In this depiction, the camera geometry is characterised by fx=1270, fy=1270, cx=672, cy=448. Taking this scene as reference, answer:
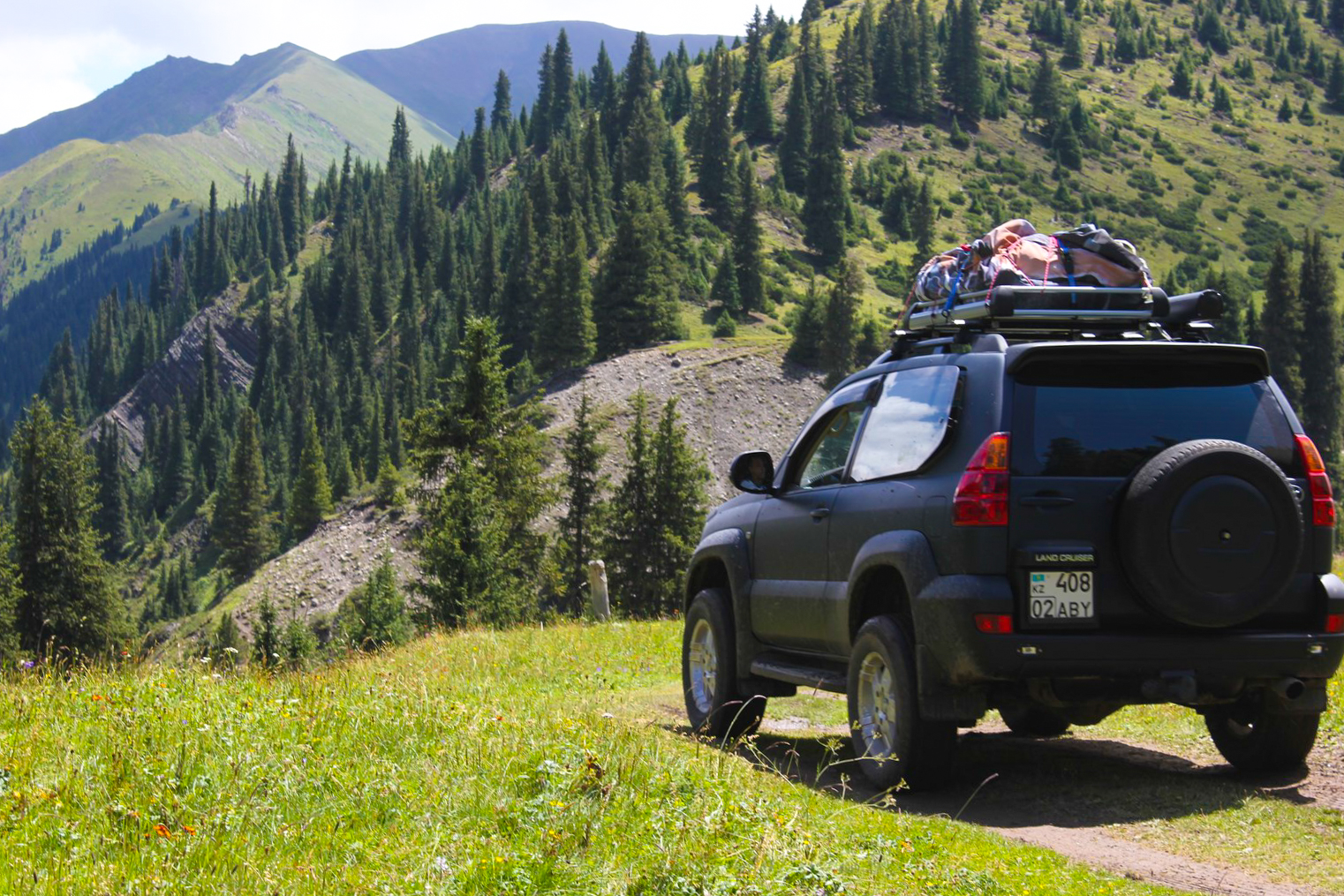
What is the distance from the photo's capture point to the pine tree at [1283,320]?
9006cm

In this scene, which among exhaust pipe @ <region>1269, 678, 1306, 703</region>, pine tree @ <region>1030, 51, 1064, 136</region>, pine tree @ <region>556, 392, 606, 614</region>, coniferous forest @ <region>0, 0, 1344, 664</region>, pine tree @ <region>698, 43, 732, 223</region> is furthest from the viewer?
pine tree @ <region>1030, 51, 1064, 136</region>

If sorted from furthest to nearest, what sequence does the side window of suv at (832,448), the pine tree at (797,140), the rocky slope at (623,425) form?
the pine tree at (797,140), the rocky slope at (623,425), the side window of suv at (832,448)

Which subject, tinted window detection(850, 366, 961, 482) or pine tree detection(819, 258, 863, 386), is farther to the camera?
pine tree detection(819, 258, 863, 386)

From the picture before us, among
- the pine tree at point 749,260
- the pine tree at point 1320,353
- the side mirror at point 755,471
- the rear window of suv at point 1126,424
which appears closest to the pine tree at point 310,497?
the pine tree at point 749,260

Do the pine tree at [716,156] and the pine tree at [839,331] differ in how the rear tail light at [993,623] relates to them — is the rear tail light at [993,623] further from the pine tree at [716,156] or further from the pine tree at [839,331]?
the pine tree at [716,156]

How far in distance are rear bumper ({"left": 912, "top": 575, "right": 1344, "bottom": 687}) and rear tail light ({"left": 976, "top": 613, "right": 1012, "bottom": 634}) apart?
25mm

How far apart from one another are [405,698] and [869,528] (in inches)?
117

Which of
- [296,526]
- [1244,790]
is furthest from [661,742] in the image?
[296,526]

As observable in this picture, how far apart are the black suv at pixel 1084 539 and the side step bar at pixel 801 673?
28cm

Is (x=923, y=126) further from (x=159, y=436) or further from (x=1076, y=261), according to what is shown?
(x=1076, y=261)

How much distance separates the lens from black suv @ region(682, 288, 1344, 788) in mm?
6352

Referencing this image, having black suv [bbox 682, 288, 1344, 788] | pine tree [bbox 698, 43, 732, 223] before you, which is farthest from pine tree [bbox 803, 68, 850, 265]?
black suv [bbox 682, 288, 1344, 788]

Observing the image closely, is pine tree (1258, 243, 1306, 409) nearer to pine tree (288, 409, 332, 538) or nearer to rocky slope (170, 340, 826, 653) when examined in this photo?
rocky slope (170, 340, 826, 653)

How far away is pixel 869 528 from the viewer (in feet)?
23.8
